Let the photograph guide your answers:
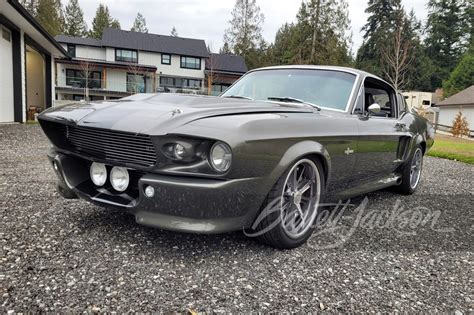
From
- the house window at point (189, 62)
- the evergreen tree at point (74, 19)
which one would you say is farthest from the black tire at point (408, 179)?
the evergreen tree at point (74, 19)

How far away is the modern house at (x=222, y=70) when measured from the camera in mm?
39625

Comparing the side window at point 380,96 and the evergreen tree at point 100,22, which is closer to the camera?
the side window at point 380,96

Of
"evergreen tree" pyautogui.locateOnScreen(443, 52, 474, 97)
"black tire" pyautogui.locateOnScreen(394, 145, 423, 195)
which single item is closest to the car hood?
"black tire" pyautogui.locateOnScreen(394, 145, 423, 195)

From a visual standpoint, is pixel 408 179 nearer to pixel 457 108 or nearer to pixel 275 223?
pixel 275 223

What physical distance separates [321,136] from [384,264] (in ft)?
3.32

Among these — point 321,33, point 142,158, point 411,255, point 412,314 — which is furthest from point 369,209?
point 321,33

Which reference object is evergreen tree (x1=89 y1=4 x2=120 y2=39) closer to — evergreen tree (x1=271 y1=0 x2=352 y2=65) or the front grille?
evergreen tree (x1=271 y1=0 x2=352 y2=65)

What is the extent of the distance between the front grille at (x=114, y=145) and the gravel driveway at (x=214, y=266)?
2.05 feet

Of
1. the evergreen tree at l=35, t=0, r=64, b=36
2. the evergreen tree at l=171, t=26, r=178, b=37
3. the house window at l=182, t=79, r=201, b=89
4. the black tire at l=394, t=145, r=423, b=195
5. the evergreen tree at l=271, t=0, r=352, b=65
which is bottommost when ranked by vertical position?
the black tire at l=394, t=145, r=423, b=195

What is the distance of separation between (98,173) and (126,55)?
39.6 meters

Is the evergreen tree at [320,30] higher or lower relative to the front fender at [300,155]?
higher

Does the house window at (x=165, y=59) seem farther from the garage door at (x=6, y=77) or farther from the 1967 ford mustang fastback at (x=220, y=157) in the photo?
the 1967 ford mustang fastback at (x=220, y=157)

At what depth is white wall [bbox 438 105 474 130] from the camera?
34.1 meters

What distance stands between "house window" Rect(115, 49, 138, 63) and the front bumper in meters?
39.7
